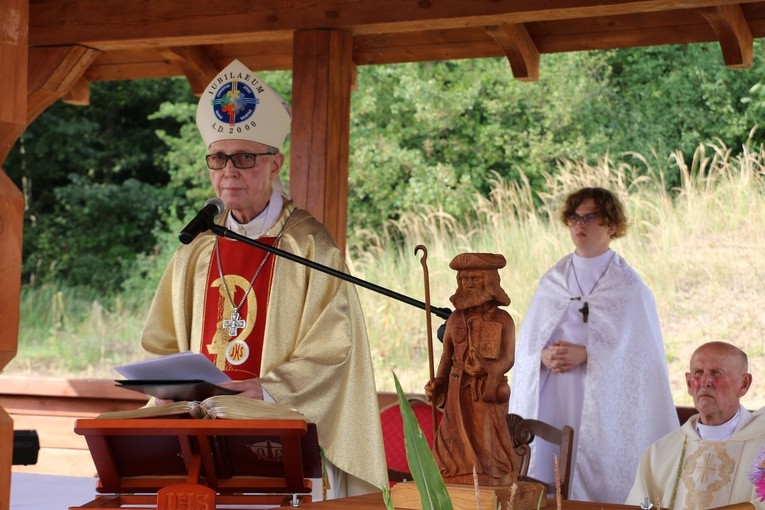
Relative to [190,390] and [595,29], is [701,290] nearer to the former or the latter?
[595,29]

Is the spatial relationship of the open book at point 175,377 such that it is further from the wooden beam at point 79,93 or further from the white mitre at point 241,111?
the wooden beam at point 79,93

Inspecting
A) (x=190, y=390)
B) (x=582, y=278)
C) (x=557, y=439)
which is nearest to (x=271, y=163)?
(x=190, y=390)

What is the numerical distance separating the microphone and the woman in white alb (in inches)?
106

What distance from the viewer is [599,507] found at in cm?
252

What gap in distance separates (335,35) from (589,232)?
149 centimetres

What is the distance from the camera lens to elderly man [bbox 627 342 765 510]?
4.52m

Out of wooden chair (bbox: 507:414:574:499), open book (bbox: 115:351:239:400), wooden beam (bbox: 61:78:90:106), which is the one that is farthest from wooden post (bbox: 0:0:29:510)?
wooden beam (bbox: 61:78:90:106)

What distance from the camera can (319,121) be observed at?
5605mm

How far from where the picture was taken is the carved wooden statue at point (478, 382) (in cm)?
253

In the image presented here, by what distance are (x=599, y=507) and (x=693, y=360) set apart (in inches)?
85.0

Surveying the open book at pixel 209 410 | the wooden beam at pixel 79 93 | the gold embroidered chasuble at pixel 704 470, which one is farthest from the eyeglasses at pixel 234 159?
the wooden beam at pixel 79 93

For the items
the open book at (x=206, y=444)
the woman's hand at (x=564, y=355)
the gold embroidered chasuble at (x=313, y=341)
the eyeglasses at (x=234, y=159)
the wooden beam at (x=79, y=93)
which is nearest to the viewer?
the open book at (x=206, y=444)

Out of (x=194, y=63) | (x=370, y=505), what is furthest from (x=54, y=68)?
(x=370, y=505)

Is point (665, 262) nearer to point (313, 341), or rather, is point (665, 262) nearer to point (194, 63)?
point (194, 63)
